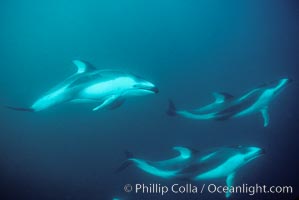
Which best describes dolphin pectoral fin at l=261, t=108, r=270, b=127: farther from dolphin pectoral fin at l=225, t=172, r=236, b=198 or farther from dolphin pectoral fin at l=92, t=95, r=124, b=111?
dolphin pectoral fin at l=92, t=95, r=124, b=111

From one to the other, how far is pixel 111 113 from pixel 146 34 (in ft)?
2.73

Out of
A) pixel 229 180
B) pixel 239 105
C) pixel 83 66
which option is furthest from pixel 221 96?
pixel 83 66

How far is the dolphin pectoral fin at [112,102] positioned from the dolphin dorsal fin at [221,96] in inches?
35.2

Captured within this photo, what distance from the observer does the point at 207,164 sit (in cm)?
371

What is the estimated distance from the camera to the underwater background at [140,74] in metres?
3.73

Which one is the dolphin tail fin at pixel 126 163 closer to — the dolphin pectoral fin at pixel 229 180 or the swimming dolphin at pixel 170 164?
the swimming dolphin at pixel 170 164

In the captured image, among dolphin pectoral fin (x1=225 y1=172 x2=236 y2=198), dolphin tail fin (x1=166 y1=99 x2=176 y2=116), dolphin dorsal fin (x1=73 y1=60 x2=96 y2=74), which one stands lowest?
dolphin pectoral fin (x1=225 y1=172 x2=236 y2=198)

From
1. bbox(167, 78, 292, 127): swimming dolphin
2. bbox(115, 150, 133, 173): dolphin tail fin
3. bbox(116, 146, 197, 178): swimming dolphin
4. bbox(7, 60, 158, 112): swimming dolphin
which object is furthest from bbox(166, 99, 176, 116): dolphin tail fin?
bbox(115, 150, 133, 173): dolphin tail fin

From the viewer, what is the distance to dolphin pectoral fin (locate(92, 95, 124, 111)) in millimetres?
3713

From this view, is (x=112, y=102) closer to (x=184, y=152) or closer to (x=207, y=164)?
(x=184, y=152)

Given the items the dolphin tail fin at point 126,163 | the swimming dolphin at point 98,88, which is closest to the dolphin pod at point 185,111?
the swimming dolphin at point 98,88

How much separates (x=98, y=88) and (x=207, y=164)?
1258 mm

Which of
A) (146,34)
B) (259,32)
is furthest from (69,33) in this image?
(259,32)

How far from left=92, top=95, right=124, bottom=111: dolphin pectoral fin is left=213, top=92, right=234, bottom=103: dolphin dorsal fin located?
2.93 feet
